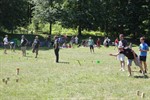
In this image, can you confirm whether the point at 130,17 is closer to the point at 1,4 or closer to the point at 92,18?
the point at 92,18

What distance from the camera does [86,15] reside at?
61.5 metres

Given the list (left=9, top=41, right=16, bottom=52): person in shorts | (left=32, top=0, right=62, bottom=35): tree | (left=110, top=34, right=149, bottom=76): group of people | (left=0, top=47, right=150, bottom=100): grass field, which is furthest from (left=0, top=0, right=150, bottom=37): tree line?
(left=110, top=34, right=149, bottom=76): group of people

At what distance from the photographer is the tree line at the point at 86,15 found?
2295 inches

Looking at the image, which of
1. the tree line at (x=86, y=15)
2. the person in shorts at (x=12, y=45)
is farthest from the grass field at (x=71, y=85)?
the tree line at (x=86, y=15)

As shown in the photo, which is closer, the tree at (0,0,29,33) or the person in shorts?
the person in shorts

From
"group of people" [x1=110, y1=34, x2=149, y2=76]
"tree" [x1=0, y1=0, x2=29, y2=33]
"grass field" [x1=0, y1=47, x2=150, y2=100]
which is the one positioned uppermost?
"tree" [x1=0, y1=0, x2=29, y2=33]

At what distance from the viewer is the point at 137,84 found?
56.6 ft

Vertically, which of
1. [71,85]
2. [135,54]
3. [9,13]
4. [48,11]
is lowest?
[71,85]

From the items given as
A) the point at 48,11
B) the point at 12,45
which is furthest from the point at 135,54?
the point at 48,11

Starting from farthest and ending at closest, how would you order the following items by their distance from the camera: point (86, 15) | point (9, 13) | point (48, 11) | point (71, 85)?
point (86, 15) → point (48, 11) → point (9, 13) → point (71, 85)

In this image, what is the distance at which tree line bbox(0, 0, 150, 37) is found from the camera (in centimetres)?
5828

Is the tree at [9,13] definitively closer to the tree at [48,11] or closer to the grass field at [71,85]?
the tree at [48,11]

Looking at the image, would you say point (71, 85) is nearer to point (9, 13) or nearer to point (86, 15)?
point (9, 13)

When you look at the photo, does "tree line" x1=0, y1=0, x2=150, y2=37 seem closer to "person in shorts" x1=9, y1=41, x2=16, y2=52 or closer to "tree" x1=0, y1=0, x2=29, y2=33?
"tree" x1=0, y1=0, x2=29, y2=33
